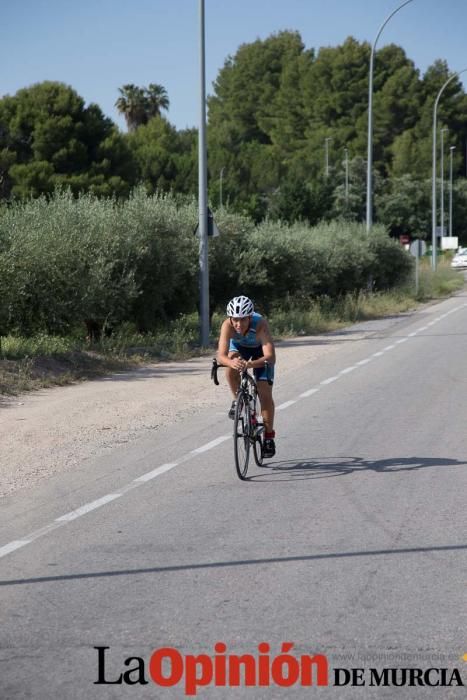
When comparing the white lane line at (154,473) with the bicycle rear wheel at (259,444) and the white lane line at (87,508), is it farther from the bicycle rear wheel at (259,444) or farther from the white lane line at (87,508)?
the bicycle rear wheel at (259,444)

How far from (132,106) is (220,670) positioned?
277 ft

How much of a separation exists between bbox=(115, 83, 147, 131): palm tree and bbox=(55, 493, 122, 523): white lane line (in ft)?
259

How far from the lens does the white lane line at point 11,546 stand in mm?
7272

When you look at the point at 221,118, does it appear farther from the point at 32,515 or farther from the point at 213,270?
the point at 32,515

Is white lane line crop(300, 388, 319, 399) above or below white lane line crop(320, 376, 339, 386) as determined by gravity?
below

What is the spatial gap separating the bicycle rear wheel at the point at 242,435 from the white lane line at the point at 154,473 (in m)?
0.76

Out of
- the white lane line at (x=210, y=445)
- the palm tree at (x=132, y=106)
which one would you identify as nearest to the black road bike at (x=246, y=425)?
the white lane line at (x=210, y=445)

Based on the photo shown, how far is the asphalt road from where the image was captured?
5.19 metres

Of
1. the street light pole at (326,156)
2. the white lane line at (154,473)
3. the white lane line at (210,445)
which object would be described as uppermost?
the street light pole at (326,156)

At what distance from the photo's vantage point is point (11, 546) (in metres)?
7.43

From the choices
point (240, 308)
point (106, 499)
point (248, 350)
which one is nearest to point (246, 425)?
point (248, 350)

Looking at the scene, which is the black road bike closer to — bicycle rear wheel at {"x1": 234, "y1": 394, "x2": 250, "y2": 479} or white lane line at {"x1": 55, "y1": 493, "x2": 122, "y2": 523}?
bicycle rear wheel at {"x1": 234, "y1": 394, "x2": 250, "y2": 479}

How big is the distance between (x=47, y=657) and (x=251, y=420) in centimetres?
494

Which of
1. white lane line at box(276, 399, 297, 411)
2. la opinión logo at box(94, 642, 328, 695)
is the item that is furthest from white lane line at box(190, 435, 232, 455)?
la opinión logo at box(94, 642, 328, 695)
